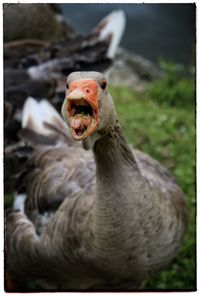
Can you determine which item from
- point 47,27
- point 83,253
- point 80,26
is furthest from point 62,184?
point 47,27

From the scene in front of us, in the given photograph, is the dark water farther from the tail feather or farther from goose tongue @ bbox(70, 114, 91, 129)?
goose tongue @ bbox(70, 114, 91, 129)

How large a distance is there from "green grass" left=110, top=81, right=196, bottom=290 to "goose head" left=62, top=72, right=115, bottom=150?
1556mm

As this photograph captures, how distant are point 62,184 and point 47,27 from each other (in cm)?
152

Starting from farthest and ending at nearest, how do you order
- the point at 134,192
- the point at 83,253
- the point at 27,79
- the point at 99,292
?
1. the point at 27,79
2. the point at 99,292
3. the point at 83,253
4. the point at 134,192

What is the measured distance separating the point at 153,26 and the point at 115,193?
3.04 feet

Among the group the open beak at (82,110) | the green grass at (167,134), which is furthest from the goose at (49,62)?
the open beak at (82,110)

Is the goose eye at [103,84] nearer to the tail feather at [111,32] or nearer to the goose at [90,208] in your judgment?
the goose at [90,208]

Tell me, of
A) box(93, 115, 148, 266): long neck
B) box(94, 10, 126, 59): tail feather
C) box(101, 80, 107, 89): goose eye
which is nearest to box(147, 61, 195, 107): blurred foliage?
box(94, 10, 126, 59): tail feather

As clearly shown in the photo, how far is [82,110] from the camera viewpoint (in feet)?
5.22

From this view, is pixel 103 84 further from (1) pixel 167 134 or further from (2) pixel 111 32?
(1) pixel 167 134

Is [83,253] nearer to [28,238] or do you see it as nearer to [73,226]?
[73,226]

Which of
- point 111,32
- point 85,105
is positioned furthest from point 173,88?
point 85,105

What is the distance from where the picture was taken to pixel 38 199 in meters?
2.66

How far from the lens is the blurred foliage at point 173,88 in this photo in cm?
358
